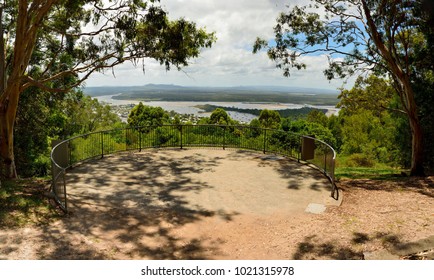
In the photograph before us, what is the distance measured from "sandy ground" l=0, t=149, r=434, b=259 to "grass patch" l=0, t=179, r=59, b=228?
0.40 metres

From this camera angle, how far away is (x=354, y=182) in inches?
472

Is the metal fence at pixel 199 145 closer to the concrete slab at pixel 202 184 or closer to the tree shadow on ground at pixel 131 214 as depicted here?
the concrete slab at pixel 202 184

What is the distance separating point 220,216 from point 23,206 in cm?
452

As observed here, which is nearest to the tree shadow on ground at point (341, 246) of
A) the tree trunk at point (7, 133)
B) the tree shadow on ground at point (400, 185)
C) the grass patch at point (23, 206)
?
the tree shadow on ground at point (400, 185)

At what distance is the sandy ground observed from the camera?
6230 millimetres

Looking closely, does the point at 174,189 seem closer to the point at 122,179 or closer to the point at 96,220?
the point at 122,179

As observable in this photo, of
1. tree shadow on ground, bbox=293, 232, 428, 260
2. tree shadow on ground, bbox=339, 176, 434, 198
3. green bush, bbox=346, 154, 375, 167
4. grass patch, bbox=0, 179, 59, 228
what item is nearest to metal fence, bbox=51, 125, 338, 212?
grass patch, bbox=0, 179, 59, 228

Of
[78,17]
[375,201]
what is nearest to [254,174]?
[375,201]

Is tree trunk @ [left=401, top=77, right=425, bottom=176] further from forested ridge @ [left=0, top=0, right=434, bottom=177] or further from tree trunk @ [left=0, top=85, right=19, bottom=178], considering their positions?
tree trunk @ [left=0, top=85, right=19, bottom=178]

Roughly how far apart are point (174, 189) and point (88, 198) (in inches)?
91.4

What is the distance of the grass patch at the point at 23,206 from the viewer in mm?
7176

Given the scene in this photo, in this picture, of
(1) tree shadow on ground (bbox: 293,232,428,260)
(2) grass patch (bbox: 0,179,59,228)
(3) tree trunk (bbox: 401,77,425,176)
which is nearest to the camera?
(1) tree shadow on ground (bbox: 293,232,428,260)

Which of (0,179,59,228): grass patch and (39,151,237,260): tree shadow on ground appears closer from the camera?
(39,151,237,260): tree shadow on ground

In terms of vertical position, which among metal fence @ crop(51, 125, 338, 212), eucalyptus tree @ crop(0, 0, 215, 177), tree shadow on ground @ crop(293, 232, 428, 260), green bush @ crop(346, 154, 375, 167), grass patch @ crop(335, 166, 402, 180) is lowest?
green bush @ crop(346, 154, 375, 167)
